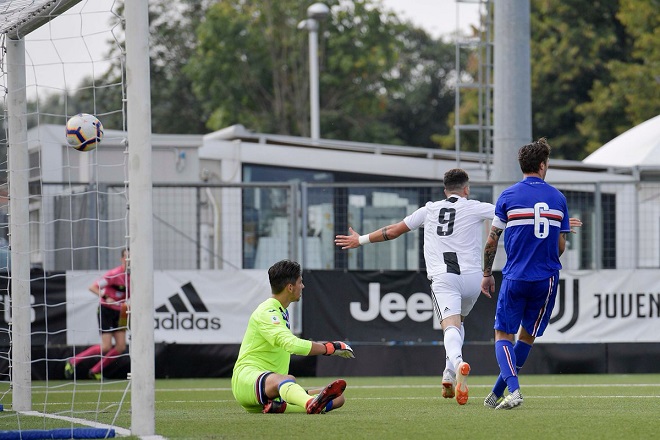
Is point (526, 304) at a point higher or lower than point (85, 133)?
lower

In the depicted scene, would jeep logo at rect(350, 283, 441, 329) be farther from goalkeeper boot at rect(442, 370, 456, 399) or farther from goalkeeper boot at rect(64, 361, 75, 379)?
goalkeeper boot at rect(442, 370, 456, 399)

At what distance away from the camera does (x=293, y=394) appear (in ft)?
27.6

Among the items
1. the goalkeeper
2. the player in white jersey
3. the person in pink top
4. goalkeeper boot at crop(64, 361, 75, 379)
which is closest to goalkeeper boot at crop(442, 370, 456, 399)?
the player in white jersey

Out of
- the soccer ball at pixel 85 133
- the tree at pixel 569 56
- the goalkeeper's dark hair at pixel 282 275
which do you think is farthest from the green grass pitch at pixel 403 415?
the tree at pixel 569 56

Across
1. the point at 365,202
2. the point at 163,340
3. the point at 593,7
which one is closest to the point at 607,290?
the point at 365,202

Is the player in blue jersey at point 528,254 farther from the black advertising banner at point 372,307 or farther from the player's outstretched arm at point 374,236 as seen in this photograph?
the black advertising banner at point 372,307

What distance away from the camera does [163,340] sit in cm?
1600

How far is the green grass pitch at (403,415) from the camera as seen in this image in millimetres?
7160

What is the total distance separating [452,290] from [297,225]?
6.60 meters

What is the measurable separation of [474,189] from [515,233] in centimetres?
840

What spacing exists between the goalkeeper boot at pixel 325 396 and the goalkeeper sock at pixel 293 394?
6 cm

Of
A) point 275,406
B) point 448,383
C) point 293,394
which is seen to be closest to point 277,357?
point 275,406

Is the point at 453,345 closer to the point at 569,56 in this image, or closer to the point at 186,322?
the point at 186,322

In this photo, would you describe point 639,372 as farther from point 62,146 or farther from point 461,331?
point 62,146
